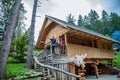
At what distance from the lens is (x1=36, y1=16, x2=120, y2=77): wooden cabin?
14.2 metres

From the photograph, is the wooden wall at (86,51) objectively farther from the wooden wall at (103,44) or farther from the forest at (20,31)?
the forest at (20,31)

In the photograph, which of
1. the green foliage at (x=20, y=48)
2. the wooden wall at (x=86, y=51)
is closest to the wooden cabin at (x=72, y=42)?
the wooden wall at (x=86, y=51)

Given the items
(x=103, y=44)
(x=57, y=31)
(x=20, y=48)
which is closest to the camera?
(x=57, y=31)

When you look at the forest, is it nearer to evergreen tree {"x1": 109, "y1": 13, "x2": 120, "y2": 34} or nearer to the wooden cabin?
evergreen tree {"x1": 109, "y1": 13, "x2": 120, "y2": 34}

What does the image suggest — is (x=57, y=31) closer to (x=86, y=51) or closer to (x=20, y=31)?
(x=86, y=51)

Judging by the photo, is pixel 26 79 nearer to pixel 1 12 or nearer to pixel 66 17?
pixel 1 12

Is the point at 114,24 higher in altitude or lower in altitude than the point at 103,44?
higher

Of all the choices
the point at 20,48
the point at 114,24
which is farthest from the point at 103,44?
the point at 114,24

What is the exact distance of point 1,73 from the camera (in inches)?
453

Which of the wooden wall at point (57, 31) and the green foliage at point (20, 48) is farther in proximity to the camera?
the green foliage at point (20, 48)

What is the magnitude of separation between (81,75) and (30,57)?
8205 millimetres

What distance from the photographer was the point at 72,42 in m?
19.1

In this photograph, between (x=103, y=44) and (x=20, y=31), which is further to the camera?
(x=20, y=31)

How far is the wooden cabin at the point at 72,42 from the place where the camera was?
14.2 m
